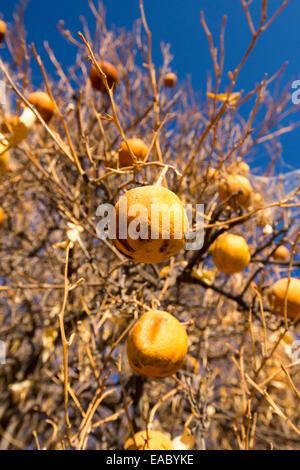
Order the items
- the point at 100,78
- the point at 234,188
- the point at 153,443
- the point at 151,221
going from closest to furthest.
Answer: the point at 151,221 → the point at 153,443 → the point at 234,188 → the point at 100,78

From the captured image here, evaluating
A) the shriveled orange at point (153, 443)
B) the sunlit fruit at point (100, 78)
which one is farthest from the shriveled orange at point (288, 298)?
the sunlit fruit at point (100, 78)

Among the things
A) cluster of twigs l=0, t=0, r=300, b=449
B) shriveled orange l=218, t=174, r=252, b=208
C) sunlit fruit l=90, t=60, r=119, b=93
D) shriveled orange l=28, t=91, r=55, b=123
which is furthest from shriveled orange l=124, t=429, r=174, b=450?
sunlit fruit l=90, t=60, r=119, b=93

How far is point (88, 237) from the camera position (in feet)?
9.04

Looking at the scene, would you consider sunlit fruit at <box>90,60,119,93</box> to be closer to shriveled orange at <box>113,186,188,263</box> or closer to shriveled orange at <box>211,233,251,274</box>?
shriveled orange at <box>211,233,251,274</box>

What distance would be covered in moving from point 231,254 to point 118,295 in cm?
79

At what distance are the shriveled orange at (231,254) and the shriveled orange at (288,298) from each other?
0.85 ft

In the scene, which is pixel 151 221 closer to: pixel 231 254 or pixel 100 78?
pixel 231 254

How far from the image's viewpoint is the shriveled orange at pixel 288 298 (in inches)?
65.6

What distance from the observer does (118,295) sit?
6.71 ft

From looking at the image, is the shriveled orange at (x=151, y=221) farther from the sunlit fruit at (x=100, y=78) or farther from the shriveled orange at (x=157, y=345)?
the sunlit fruit at (x=100, y=78)

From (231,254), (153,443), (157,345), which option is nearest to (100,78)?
(231,254)

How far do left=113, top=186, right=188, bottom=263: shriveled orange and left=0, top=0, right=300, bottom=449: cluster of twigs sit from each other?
1.45 ft

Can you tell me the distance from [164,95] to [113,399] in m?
3.54

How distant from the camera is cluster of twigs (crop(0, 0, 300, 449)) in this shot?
1.46m
